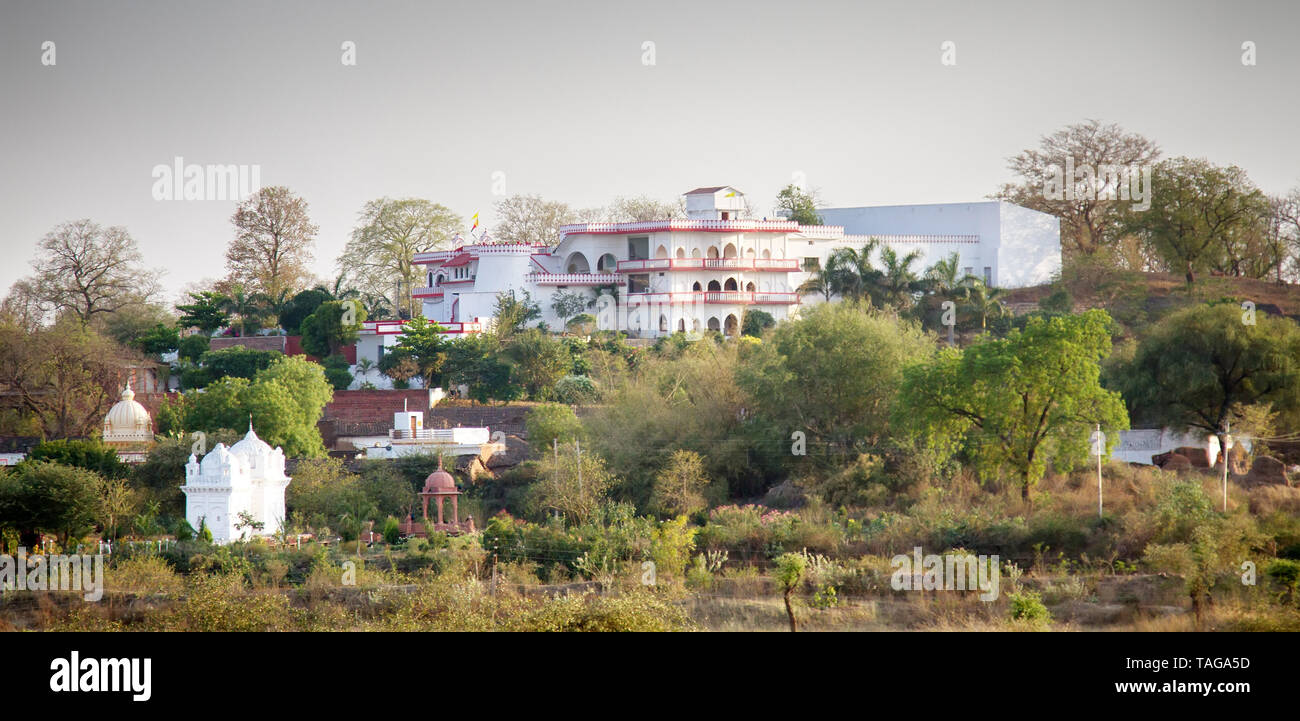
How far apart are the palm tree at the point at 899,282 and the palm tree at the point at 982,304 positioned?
5.31ft

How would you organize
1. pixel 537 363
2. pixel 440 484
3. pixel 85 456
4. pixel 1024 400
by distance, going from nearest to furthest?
pixel 1024 400
pixel 440 484
pixel 85 456
pixel 537 363

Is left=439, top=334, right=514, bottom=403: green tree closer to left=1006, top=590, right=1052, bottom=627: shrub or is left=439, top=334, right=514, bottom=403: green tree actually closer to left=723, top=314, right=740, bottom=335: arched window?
left=723, top=314, right=740, bottom=335: arched window

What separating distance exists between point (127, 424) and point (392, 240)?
70.1 ft

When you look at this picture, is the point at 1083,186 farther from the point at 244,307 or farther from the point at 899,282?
the point at 244,307

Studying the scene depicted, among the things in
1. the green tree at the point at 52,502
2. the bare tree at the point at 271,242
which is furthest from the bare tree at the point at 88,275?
the green tree at the point at 52,502

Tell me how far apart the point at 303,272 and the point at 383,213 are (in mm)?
3650

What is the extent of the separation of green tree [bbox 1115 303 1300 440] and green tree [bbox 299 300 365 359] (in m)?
20.3

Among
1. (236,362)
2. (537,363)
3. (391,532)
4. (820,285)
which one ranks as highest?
(820,285)

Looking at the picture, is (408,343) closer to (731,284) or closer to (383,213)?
(731,284)

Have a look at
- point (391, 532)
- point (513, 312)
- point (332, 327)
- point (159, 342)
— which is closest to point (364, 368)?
point (332, 327)

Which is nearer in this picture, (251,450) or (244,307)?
(251,450)

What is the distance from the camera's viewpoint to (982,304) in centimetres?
3478
